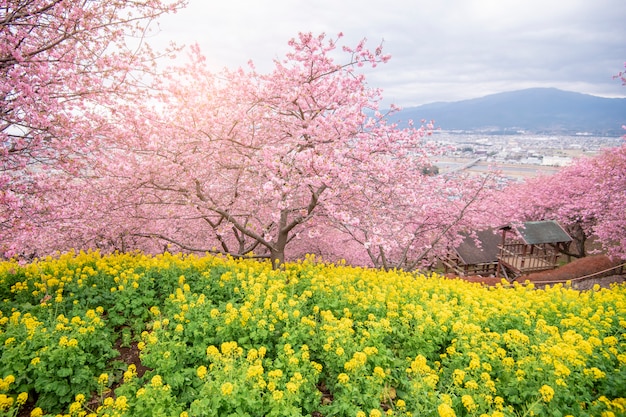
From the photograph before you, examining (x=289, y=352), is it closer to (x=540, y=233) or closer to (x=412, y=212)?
(x=412, y=212)

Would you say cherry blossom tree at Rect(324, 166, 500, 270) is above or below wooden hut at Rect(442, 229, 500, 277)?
above

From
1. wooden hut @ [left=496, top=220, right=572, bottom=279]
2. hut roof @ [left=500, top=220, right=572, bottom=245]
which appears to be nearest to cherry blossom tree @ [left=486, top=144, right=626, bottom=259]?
hut roof @ [left=500, top=220, right=572, bottom=245]

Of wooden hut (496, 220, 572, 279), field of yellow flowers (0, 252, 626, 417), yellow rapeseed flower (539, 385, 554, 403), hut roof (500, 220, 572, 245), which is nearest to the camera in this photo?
yellow rapeseed flower (539, 385, 554, 403)

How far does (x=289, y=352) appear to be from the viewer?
535cm

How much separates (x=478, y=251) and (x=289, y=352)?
30.1 metres

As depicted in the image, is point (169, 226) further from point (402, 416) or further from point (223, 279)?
point (402, 416)

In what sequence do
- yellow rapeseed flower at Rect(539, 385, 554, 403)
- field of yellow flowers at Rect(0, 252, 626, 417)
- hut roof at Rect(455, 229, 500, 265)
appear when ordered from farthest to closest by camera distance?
hut roof at Rect(455, 229, 500, 265), field of yellow flowers at Rect(0, 252, 626, 417), yellow rapeseed flower at Rect(539, 385, 554, 403)

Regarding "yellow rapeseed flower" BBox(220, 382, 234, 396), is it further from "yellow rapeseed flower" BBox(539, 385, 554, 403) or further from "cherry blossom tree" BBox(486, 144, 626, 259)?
"cherry blossom tree" BBox(486, 144, 626, 259)

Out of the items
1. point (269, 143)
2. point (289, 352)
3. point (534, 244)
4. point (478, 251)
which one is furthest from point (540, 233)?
point (289, 352)

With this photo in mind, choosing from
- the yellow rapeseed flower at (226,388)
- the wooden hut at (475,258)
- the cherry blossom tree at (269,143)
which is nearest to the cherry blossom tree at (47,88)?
the cherry blossom tree at (269,143)

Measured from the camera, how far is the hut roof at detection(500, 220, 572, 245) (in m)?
24.9

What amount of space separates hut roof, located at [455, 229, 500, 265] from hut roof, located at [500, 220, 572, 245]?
485 centimetres

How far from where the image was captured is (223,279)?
27.7ft

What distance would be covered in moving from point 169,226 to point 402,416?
1423 cm
